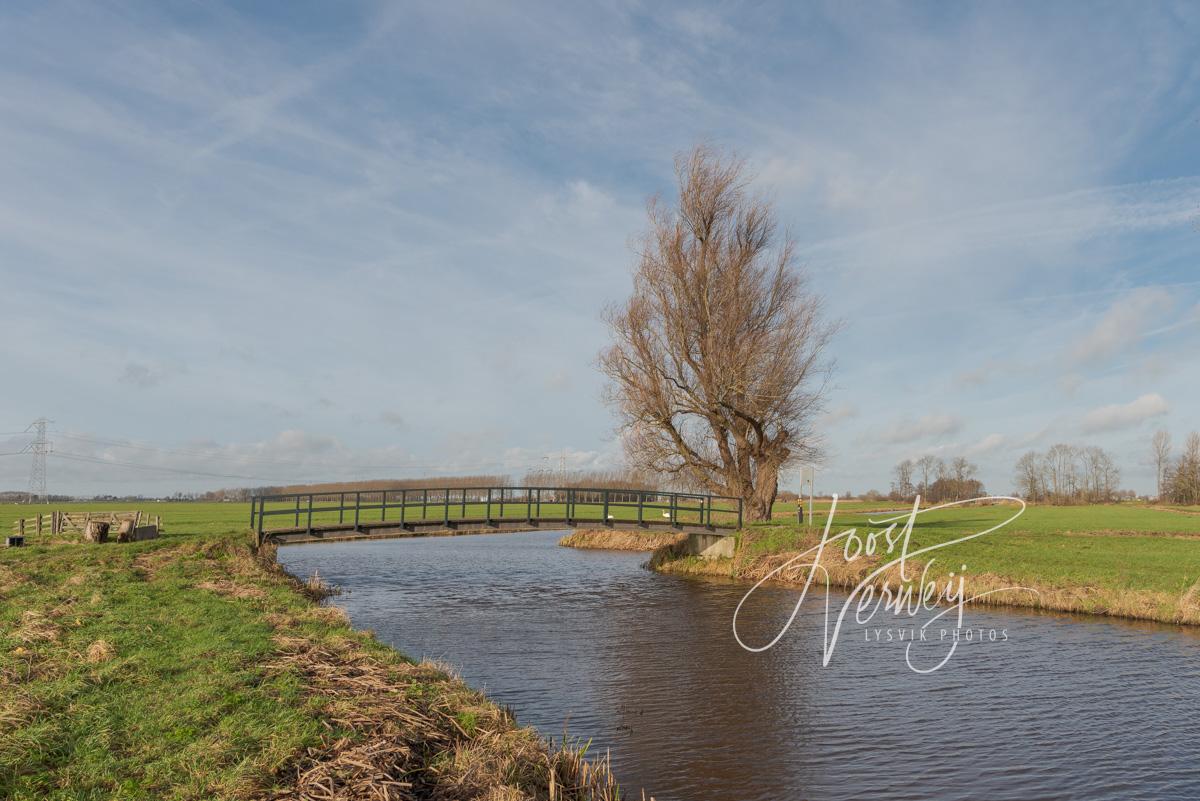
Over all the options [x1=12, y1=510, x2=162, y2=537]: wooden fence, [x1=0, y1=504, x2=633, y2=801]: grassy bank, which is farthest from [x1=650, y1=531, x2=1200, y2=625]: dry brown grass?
[x1=12, y1=510, x2=162, y2=537]: wooden fence

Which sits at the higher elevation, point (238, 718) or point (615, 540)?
point (238, 718)

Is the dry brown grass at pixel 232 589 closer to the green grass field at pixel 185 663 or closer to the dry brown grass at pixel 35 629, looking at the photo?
the green grass field at pixel 185 663

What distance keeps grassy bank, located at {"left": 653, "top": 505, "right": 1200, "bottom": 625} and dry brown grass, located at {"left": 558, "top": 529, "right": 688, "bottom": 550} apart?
8442 millimetres

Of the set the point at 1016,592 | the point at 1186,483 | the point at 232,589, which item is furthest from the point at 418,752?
the point at 1186,483

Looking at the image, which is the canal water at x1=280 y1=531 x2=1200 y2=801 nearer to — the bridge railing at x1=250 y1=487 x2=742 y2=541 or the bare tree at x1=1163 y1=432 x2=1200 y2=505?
the bridge railing at x1=250 y1=487 x2=742 y2=541

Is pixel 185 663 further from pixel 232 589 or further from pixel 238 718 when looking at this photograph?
pixel 232 589

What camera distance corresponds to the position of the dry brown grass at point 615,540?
36.4m

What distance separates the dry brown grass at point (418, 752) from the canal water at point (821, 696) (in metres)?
1.06

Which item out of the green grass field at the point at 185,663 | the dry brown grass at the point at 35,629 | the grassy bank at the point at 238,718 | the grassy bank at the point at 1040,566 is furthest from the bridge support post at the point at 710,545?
the dry brown grass at the point at 35,629

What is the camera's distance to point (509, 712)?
8.94 m

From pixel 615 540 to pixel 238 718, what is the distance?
3164 centimetres

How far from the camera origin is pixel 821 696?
10.9 metres

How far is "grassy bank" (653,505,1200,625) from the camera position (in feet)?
55.8

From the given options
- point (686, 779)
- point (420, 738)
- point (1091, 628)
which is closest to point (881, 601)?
point (1091, 628)
